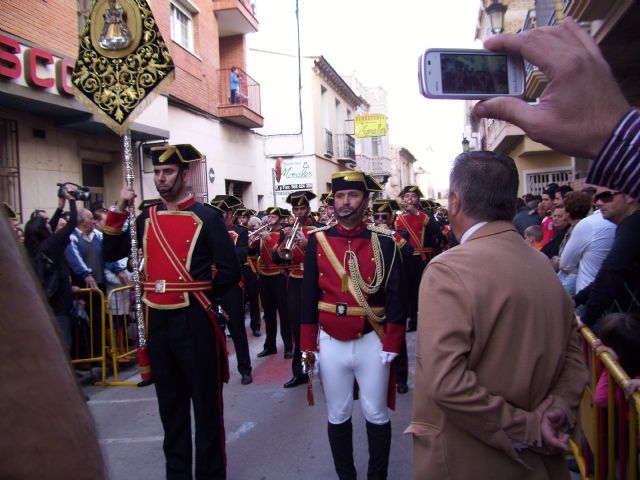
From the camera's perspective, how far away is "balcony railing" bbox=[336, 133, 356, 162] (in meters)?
30.4

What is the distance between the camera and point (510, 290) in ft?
6.31

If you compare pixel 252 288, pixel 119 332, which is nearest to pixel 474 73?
pixel 119 332

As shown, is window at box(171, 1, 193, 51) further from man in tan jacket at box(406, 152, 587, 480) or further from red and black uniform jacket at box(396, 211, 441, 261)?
man in tan jacket at box(406, 152, 587, 480)

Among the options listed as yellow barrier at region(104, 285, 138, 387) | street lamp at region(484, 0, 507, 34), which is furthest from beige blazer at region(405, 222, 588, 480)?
street lamp at region(484, 0, 507, 34)

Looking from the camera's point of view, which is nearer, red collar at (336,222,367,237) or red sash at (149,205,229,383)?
red sash at (149,205,229,383)

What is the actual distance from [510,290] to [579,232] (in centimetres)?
304

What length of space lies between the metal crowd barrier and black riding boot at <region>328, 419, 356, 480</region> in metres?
1.48

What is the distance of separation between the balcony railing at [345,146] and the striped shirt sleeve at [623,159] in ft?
95.6

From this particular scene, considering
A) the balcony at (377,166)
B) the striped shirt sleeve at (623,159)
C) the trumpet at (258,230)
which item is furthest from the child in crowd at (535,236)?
the balcony at (377,166)

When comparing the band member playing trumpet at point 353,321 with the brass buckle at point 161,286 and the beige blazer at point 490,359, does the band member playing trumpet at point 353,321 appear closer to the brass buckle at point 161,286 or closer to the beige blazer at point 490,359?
the brass buckle at point 161,286

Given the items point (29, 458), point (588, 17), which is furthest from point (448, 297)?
point (588, 17)

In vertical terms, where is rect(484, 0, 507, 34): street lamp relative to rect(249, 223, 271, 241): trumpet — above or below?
above

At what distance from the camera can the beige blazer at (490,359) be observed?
1.89 m

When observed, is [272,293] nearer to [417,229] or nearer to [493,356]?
[417,229]
